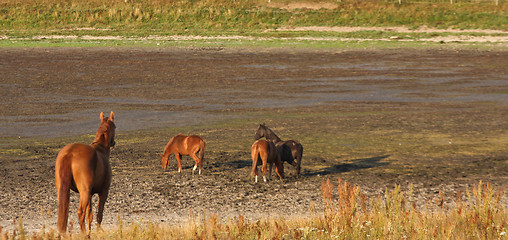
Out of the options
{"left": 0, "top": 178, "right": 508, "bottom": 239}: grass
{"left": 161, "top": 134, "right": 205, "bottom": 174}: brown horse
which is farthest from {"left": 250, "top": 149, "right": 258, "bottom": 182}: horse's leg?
{"left": 0, "top": 178, "right": 508, "bottom": 239}: grass

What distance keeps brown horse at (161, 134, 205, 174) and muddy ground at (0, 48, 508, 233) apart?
0.89 feet

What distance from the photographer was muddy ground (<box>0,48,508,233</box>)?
11039 mm

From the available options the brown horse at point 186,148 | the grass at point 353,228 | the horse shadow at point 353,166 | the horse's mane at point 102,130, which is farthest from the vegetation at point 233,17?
the grass at point 353,228

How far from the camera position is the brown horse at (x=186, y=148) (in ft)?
41.2

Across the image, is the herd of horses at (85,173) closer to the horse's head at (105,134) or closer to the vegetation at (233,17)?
the horse's head at (105,134)

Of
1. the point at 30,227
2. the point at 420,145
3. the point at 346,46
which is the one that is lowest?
the point at 346,46

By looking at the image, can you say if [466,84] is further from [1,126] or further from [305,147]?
[1,126]

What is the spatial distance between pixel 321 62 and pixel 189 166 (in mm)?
23840

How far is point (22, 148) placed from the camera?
14.8 m

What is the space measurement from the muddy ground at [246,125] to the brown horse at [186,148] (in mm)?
270

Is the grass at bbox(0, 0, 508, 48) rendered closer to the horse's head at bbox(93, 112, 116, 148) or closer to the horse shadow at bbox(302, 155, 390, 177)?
the horse shadow at bbox(302, 155, 390, 177)

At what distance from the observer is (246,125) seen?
17812mm

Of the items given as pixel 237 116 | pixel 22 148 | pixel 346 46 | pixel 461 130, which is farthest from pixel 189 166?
pixel 346 46

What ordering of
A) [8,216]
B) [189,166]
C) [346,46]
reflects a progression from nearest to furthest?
[8,216] → [189,166] → [346,46]
